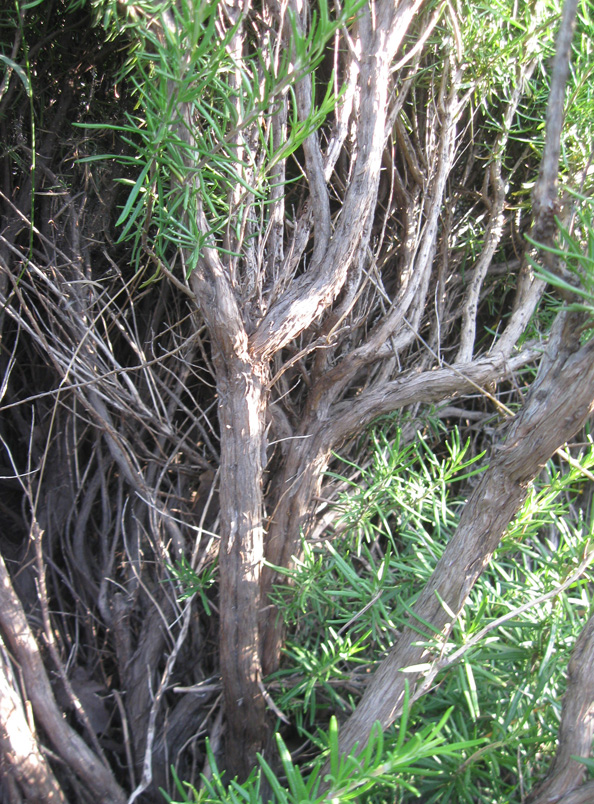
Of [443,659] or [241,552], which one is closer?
[443,659]

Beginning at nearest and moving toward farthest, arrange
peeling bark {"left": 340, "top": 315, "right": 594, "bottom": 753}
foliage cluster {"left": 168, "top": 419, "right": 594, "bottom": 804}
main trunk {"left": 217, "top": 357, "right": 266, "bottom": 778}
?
peeling bark {"left": 340, "top": 315, "right": 594, "bottom": 753} → foliage cluster {"left": 168, "top": 419, "right": 594, "bottom": 804} → main trunk {"left": 217, "top": 357, "right": 266, "bottom": 778}

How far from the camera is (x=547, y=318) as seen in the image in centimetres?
118

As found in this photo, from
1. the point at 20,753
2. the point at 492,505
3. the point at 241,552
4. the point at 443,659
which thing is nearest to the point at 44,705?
the point at 20,753

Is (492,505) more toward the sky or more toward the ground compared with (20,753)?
more toward the sky

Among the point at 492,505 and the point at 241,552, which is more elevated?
the point at 492,505

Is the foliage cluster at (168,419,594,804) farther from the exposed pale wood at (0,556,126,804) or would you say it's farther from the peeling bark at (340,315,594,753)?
the exposed pale wood at (0,556,126,804)

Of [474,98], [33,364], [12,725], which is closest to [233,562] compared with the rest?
[12,725]

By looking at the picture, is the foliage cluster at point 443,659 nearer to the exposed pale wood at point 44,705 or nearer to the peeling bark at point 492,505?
the peeling bark at point 492,505

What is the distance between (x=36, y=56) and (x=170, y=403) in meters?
0.64

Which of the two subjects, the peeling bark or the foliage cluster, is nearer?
the peeling bark

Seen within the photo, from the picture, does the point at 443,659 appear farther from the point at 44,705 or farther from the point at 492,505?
the point at 44,705

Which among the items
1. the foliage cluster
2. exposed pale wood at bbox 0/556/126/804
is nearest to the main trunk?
the foliage cluster

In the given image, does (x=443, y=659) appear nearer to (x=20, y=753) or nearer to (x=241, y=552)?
(x=241, y=552)

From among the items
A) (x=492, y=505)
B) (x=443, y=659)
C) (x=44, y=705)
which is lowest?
(x=44, y=705)
